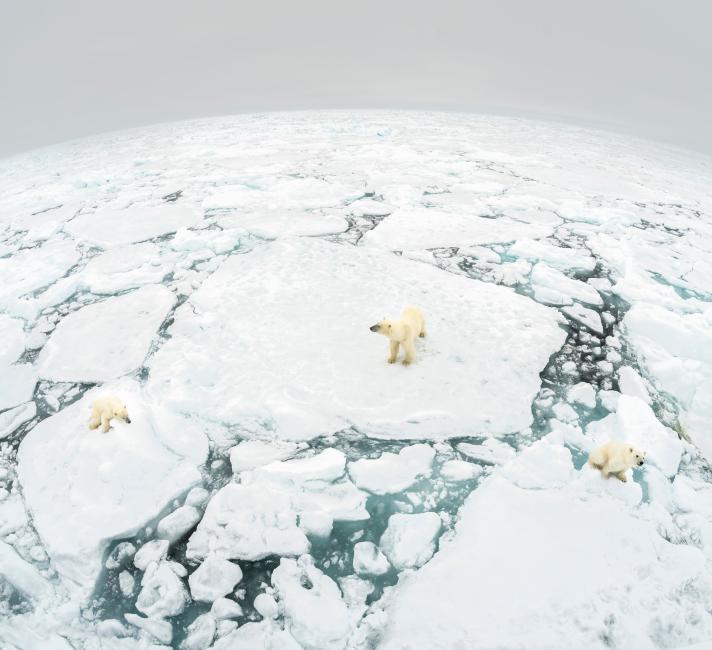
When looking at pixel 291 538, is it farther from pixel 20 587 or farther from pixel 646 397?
pixel 646 397

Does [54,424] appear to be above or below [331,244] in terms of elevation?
below

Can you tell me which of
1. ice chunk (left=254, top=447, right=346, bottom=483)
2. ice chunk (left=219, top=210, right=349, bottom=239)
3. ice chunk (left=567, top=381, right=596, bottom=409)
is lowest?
ice chunk (left=254, top=447, right=346, bottom=483)

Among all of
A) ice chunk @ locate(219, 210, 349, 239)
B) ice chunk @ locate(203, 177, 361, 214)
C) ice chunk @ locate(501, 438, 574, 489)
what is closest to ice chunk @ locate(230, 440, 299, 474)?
ice chunk @ locate(501, 438, 574, 489)

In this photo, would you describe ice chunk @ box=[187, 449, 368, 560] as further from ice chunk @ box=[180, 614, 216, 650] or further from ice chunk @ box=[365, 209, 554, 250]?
ice chunk @ box=[365, 209, 554, 250]

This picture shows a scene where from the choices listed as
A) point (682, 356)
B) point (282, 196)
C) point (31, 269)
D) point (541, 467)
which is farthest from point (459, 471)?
point (282, 196)

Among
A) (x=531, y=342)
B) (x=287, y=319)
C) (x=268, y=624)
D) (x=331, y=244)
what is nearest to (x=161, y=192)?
(x=331, y=244)

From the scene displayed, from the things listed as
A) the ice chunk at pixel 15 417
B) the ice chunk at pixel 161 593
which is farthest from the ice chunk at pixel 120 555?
the ice chunk at pixel 15 417

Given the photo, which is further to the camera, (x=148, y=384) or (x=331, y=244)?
(x=331, y=244)
